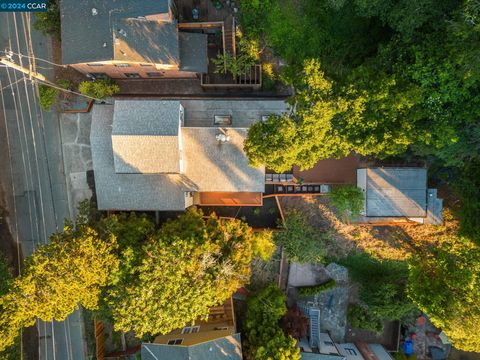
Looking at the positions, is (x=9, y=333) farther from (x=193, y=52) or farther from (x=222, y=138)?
(x=193, y=52)

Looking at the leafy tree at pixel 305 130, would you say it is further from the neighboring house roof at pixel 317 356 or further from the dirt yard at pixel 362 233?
the neighboring house roof at pixel 317 356

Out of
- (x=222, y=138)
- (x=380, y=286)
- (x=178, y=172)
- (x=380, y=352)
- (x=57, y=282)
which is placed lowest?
(x=380, y=352)

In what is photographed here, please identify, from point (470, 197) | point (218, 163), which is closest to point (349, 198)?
point (470, 197)

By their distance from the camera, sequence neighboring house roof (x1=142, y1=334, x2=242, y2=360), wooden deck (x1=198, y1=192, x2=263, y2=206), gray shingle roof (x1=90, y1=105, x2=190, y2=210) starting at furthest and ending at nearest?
wooden deck (x1=198, y1=192, x2=263, y2=206) → gray shingle roof (x1=90, y1=105, x2=190, y2=210) → neighboring house roof (x1=142, y1=334, x2=242, y2=360)

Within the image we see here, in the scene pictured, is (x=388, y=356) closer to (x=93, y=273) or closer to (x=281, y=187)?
(x=281, y=187)

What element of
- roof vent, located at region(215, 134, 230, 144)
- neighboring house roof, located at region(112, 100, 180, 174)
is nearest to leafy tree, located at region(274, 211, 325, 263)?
roof vent, located at region(215, 134, 230, 144)

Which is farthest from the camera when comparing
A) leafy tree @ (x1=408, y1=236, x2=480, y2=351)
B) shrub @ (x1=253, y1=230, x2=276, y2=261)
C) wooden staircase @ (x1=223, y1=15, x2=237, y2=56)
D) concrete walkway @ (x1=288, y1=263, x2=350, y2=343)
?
concrete walkway @ (x1=288, y1=263, x2=350, y2=343)

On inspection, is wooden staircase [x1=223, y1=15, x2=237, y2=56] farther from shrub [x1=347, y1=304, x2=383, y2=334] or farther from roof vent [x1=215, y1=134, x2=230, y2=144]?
shrub [x1=347, y1=304, x2=383, y2=334]
